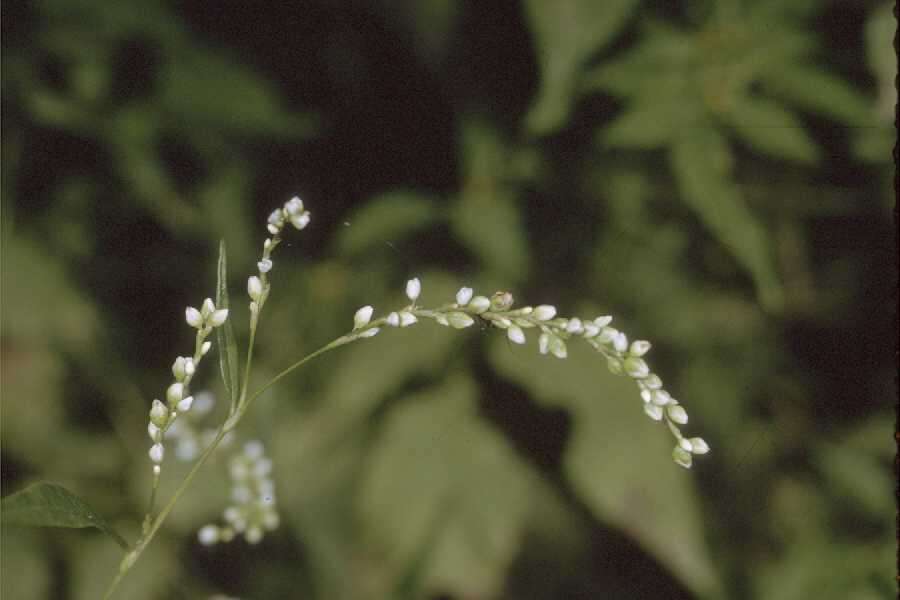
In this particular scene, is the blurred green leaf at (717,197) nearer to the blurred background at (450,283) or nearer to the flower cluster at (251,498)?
the blurred background at (450,283)

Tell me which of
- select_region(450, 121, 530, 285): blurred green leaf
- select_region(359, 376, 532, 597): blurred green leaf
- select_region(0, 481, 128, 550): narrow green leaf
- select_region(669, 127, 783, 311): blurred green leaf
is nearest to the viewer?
select_region(0, 481, 128, 550): narrow green leaf

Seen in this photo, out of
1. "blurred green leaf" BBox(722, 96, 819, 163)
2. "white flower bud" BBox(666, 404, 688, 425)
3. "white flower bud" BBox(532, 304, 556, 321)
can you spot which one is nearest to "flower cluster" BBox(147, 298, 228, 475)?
"white flower bud" BBox(532, 304, 556, 321)

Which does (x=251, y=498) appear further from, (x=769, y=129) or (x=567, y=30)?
(x=769, y=129)

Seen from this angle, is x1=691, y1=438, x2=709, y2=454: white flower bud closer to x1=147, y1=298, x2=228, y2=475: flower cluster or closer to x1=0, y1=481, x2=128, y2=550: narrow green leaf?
x1=147, y1=298, x2=228, y2=475: flower cluster

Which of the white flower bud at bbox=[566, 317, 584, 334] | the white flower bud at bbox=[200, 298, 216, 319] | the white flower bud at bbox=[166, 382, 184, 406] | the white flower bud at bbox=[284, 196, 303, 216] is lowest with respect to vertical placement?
the white flower bud at bbox=[166, 382, 184, 406]

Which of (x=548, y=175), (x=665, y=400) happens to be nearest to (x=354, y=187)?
(x=548, y=175)

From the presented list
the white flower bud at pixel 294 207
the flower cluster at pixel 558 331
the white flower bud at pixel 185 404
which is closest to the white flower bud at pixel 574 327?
the flower cluster at pixel 558 331

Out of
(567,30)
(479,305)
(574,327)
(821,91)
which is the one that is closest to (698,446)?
(574,327)
